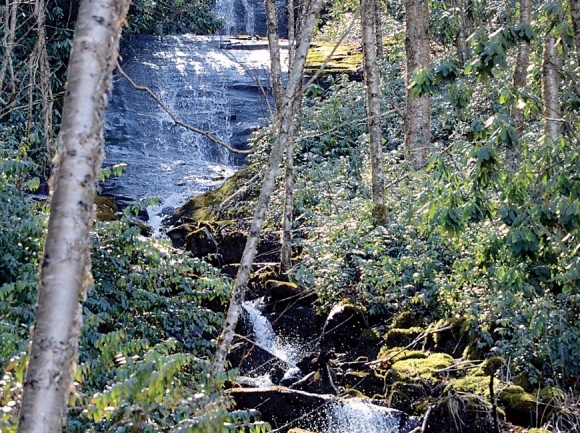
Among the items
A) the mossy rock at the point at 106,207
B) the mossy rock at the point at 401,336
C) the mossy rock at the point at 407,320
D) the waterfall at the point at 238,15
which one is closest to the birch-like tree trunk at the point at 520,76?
the mossy rock at the point at 407,320

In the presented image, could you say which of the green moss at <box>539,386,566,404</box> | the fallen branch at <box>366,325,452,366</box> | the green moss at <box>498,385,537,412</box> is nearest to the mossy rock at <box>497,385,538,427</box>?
the green moss at <box>498,385,537,412</box>

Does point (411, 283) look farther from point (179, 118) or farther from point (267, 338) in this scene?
point (179, 118)

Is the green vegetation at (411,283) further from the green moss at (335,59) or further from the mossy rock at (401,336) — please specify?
the green moss at (335,59)

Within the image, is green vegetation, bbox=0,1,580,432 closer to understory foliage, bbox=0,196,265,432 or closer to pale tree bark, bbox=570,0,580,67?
understory foliage, bbox=0,196,265,432

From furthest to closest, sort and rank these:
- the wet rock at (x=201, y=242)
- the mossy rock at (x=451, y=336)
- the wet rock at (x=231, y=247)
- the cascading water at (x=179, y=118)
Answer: the cascading water at (x=179, y=118)
the wet rock at (x=201, y=242)
the wet rock at (x=231, y=247)
the mossy rock at (x=451, y=336)

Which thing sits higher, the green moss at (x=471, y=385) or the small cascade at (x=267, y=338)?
the green moss at (x=471, y=385)

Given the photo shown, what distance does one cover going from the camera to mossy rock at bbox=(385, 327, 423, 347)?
9383 mm

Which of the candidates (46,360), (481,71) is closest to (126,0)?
(46,360)

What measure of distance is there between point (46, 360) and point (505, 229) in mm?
5236

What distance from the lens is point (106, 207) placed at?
595 inches

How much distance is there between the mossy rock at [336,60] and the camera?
1927 cm

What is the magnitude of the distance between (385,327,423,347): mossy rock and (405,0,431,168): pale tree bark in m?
2.96

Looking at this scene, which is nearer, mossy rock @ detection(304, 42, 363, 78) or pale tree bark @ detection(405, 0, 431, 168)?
pale tree bark @ detection(405, 0, 431, 168)

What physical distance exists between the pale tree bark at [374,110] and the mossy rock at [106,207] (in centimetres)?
574
